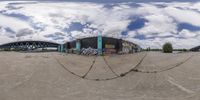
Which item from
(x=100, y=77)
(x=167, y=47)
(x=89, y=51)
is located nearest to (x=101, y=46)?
(x=89, y=51)

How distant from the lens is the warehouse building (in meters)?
20.6

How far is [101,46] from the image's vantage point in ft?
71.4

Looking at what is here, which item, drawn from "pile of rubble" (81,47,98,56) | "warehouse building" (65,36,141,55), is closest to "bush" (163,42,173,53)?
"warehouse building" (65,36,141,55)

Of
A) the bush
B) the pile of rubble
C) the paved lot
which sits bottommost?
the paved lot

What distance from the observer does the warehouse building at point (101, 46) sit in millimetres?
20578

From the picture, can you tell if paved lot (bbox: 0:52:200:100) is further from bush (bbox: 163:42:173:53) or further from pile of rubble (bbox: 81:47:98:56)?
bush (bbox: 163:42:173:53)

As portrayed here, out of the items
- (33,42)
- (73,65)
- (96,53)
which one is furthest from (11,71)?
(96,53)

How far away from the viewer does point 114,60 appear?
18000mm

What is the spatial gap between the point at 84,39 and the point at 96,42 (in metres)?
0.82

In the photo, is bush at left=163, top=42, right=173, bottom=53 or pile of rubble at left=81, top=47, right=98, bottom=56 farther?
bush at left=163, top=42, right=173, bottom=53

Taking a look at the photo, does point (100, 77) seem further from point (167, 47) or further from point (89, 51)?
point (167, 47)

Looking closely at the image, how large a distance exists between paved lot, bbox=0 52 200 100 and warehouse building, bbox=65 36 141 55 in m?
1.81

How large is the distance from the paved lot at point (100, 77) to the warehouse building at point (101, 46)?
181 cm

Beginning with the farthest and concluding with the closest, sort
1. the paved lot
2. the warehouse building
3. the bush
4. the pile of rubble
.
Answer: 1. the bush
2. the pile of rubble
3. the warehouse building
4. the paved lot
